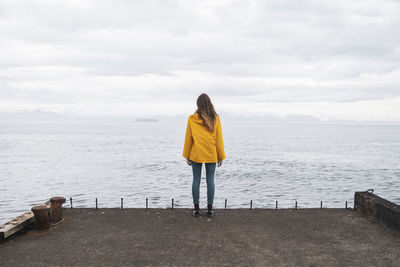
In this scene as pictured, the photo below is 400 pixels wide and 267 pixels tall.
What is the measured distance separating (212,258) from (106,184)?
2417cm

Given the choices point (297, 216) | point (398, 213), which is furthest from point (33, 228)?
point (398, 213)

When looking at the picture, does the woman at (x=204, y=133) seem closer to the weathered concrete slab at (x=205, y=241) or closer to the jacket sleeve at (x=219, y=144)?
the jacket sleeve at (x=219, y=144)

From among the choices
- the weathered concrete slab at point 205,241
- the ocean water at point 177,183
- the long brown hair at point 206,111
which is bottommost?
the ocean water at point 177,183

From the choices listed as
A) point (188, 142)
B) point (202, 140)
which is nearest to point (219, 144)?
point (202, 140)

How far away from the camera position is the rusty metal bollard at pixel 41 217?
460 cm

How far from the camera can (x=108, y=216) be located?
5344mm

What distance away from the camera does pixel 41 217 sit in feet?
15.2

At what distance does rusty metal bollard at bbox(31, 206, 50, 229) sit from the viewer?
15.1 ft

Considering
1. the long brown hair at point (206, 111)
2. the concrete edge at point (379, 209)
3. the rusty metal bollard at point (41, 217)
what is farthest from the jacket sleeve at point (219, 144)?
the rusty metal bollard at point (41, 217)

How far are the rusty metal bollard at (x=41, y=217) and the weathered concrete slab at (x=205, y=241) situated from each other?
14 centimetres

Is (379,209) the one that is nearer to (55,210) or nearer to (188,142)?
(188,142)

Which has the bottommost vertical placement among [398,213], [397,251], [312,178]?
[312,178]

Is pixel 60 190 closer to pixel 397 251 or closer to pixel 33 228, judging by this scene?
pixel 33 228

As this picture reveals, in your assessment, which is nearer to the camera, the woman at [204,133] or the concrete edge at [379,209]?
the concrete edge at [379,209]
